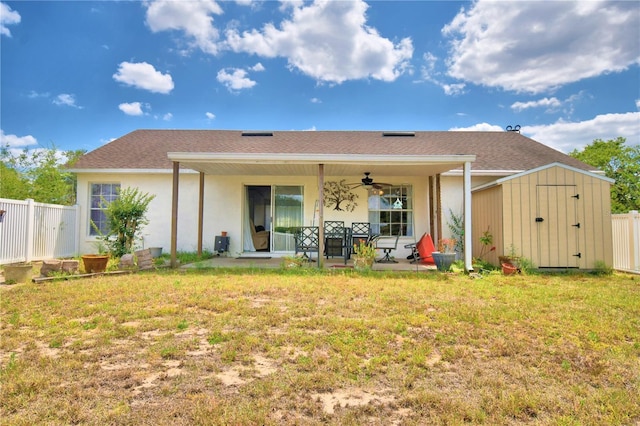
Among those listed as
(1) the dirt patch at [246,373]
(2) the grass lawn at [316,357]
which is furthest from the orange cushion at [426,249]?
(1) the dirt patch at [246,373]

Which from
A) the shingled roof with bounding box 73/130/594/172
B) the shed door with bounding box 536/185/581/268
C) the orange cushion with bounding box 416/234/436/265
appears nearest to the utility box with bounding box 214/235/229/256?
the shingled roof with bounding box 73/130/594/172

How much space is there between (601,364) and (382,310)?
2226 mm

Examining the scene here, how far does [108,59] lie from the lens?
1207cm

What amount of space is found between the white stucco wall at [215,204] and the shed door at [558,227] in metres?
2.55

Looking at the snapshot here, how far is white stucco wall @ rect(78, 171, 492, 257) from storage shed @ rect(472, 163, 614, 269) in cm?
239

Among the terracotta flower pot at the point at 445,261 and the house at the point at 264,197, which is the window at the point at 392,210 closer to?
the house at the point at 264,197

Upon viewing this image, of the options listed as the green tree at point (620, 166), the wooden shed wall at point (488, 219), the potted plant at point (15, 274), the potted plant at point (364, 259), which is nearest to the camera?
the potted plant at point (15, 274)

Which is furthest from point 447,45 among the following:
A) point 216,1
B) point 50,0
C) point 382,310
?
point 50,0

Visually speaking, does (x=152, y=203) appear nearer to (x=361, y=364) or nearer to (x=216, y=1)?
(x=216, y=1)

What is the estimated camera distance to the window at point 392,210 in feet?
34.8

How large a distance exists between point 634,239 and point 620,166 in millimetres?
13365

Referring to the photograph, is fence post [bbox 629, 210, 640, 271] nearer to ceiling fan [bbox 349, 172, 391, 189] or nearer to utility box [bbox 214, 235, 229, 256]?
ceiling fan [bbox 349, 172, 391, 189]

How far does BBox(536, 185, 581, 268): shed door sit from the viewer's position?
7.91 meters

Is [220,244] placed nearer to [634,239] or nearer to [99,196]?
[99,196]
